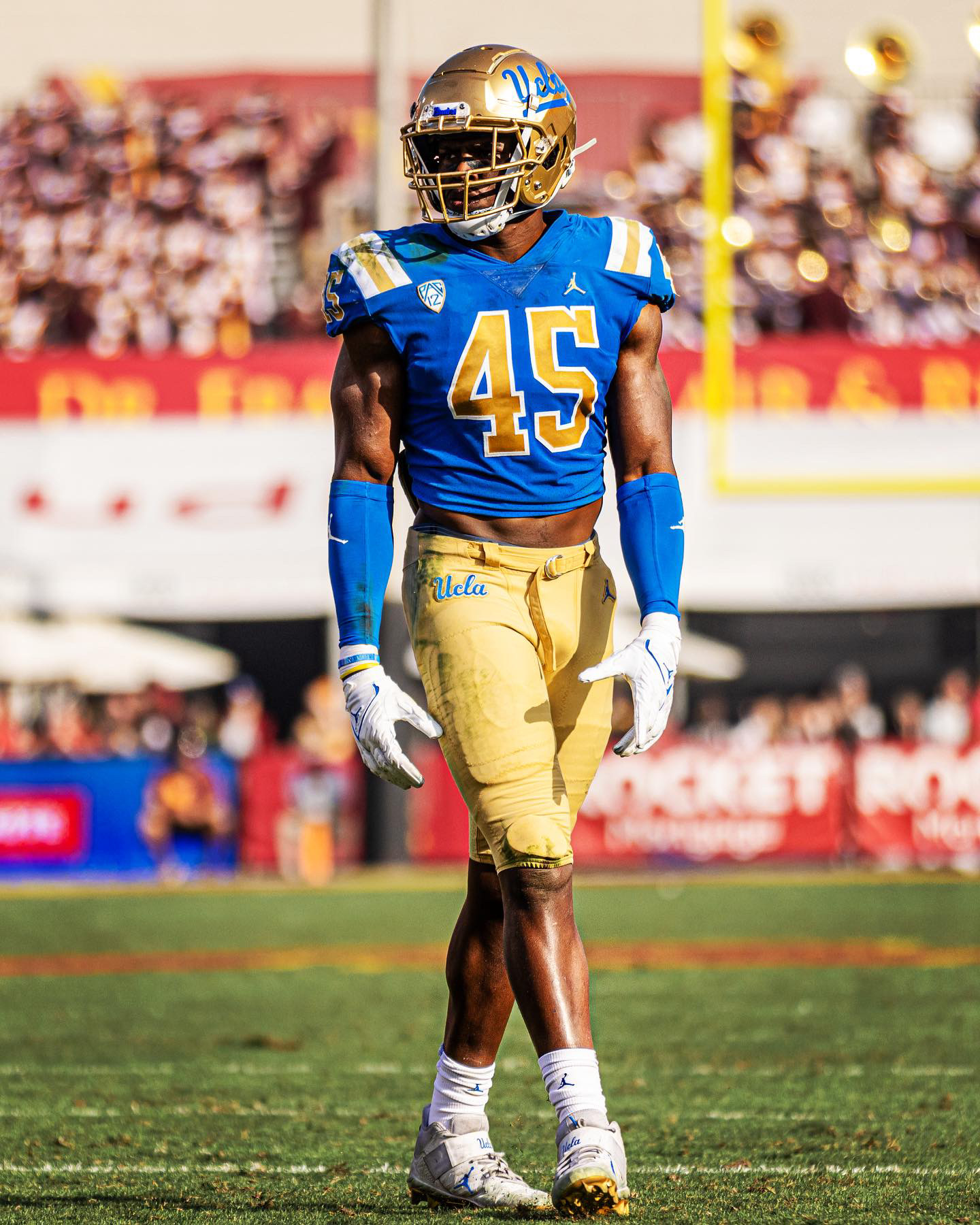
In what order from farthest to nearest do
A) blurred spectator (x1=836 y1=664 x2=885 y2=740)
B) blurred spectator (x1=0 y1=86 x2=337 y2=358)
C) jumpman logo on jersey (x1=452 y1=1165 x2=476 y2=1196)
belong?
blurred spectator (x1=0 y1=86 x2=337 y2=358) → blurred spectator (x1=836 y1=664 x2=885 y2=740) → jumpman logo on jersey (x1=452 y1=1165 x2=476 y2=1196)

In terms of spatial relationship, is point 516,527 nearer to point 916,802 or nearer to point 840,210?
point 916,802

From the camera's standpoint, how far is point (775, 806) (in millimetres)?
14531

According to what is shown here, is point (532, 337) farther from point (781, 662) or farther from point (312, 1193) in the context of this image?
point (781, 662)

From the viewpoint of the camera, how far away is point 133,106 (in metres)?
19.3

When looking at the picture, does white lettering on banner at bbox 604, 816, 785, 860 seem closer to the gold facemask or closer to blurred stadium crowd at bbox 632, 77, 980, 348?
blurred stadium crowd at bbox 632, 77, 980, 348

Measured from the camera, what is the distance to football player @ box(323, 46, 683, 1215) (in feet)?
10.9

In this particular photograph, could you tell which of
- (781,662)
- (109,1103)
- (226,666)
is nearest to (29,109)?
(226,666)

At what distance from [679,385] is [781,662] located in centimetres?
440

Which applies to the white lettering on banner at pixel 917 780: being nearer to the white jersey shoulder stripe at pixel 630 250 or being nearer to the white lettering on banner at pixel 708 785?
the white lettering on banner at pixel 708 785

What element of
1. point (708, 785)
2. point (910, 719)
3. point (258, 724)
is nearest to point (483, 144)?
point (708, 785)

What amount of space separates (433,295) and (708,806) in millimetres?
11349

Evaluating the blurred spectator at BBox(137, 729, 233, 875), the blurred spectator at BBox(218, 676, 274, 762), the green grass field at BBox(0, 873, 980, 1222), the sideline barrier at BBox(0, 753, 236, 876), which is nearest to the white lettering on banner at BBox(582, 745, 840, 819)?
the blurred spectator at BBox(137, 729, 233, 875)

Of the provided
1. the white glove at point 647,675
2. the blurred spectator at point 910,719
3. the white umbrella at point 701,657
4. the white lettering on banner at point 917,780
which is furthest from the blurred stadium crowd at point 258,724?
the white glove at point 647,675

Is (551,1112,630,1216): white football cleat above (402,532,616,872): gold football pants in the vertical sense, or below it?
below
